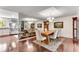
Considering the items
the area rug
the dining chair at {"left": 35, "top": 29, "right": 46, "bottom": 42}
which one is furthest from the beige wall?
the dining chair at {"left": 35, "top": 29, "right": 46, "bottom": 42}

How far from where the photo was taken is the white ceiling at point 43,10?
102 inches

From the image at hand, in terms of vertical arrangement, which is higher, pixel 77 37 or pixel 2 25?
pixel 2 25

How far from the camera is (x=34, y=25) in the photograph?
8.54 ft

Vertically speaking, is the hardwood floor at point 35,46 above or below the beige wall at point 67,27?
below

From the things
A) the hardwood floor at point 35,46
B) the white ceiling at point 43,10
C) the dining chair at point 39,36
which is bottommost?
the hardwood floor at point 35,46

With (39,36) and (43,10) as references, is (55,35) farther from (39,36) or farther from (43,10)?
(43,10)

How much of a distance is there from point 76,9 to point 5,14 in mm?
1630

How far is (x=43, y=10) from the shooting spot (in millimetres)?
2611

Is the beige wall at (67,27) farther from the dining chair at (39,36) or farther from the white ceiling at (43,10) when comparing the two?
the dining chair at (39,36)

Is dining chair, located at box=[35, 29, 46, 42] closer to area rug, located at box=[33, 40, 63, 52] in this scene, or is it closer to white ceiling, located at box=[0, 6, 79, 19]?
area rug, located at box=[33, 40, 63, 52]

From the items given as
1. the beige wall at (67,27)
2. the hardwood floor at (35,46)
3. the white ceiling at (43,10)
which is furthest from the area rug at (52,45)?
the white ceiling at (43,10)
